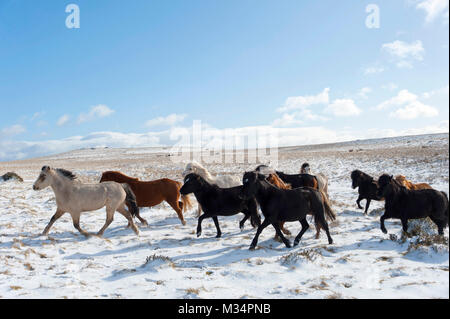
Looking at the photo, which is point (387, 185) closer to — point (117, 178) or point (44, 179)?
point (117, 178)

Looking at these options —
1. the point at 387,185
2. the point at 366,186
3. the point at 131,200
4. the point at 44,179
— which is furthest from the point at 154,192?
the point at 366,186

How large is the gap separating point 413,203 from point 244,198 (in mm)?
3774

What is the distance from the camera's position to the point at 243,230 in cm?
843

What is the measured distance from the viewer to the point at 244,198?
663 cm

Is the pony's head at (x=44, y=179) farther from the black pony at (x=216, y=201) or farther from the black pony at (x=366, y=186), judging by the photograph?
the black pony at (x=366, y=186)

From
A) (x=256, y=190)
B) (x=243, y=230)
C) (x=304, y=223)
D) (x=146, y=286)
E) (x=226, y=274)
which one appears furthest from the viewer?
(x=243, y=230)

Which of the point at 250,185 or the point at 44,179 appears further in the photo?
the point at 44,179

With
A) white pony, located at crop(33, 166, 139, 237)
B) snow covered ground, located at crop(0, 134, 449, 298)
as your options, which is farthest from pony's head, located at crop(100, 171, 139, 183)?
snow covered ground, located at crop(0, 134, 449, 298)

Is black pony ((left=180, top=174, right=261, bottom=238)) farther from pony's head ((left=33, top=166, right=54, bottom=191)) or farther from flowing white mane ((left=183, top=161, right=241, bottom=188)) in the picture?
pony's head ((left=33, top=166, right=54, bottom=191))

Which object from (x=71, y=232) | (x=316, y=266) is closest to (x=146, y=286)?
(x=316, y=266)

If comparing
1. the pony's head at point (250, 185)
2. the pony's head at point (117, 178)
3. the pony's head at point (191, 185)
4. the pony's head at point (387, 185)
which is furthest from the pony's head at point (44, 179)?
the pony's head at point (387, 185)

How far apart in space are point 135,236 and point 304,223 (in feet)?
14.3

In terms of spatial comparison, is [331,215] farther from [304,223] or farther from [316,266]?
[316,266]
